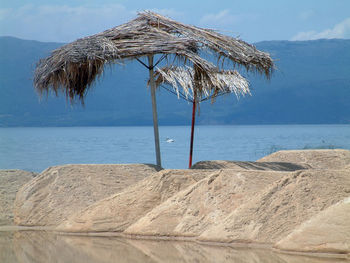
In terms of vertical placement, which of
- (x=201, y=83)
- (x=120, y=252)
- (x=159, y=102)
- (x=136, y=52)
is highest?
(x=136, y=52)

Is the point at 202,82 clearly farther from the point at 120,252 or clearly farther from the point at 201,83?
the point at 120,252

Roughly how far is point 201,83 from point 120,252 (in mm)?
5074

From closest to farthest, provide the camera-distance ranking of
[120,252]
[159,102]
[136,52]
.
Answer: [120,252] → [136,52] → [159,102]

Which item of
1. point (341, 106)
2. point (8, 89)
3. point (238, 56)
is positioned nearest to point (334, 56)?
point (341, 106)

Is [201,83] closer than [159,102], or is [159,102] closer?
[201,83]

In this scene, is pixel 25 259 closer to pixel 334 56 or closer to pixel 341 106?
pixel 341 106

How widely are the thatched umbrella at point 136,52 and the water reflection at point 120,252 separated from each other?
12.0 ft

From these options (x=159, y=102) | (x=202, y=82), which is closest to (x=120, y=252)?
(x=202, y=82)

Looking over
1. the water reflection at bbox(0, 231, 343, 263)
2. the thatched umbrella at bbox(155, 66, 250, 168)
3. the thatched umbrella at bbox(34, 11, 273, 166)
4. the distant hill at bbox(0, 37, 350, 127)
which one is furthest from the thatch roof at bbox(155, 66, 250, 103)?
the distant hill at bbox(0, 37, 350, 127)

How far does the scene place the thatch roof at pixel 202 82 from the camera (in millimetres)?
10742

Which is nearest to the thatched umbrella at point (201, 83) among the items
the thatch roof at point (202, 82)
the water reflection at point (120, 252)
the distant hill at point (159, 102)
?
the thatch roof at point (202, 82)

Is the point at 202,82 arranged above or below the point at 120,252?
above

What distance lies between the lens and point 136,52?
10531 millimetres

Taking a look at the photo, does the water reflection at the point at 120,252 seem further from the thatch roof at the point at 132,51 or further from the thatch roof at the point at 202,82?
the thatch roof at the point at 202,82
